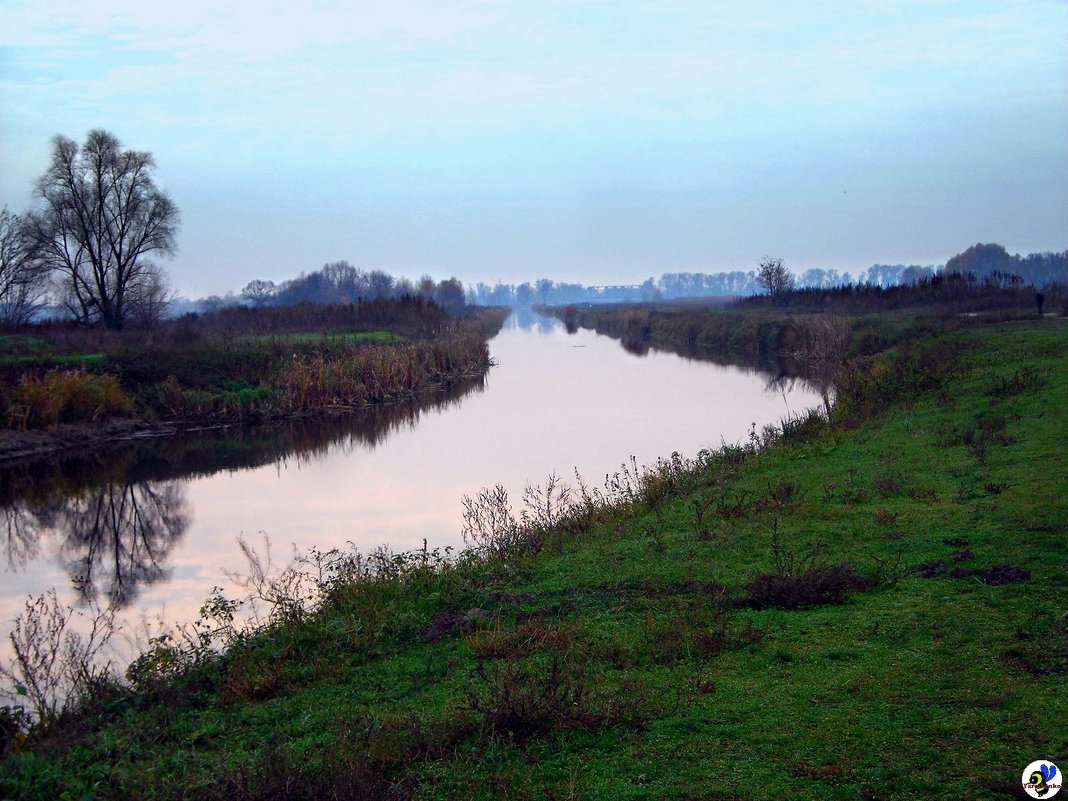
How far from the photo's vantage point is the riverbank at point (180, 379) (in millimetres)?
19828

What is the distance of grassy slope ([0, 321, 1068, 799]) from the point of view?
4137mm

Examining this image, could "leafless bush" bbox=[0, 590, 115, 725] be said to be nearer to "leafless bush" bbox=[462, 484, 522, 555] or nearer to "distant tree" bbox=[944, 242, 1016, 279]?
"leafless bush" bbox=[462, 484, 522, 555]

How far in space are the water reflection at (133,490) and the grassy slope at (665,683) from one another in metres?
4.04

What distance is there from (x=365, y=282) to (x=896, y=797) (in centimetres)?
9545

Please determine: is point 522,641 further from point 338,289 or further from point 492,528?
point 338,289

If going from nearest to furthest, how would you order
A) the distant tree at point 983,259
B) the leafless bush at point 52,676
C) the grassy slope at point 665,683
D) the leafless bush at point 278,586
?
the grassy slope at point 665,683 < the leafless bush at point 52,676 < the leafless bush at point 278,586 < the distant tree at point 983,259

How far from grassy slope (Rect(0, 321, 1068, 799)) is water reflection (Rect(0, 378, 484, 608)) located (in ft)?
13.2

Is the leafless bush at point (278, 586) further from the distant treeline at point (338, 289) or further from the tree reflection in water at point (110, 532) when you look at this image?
the distant treeline at point (338, 289)

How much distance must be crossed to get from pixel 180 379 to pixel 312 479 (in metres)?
9.35

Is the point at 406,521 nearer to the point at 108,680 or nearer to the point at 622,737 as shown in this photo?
the point at 108,680

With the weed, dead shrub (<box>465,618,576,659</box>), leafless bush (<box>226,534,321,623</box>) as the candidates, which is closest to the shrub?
leafless bush (<box>226,534,321,623</box>)

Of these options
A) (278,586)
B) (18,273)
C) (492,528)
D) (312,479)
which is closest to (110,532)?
(312,479)

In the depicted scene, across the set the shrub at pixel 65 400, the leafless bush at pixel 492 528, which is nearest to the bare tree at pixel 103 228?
the shrub at pixel 65 400

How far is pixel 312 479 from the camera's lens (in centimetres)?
1639
